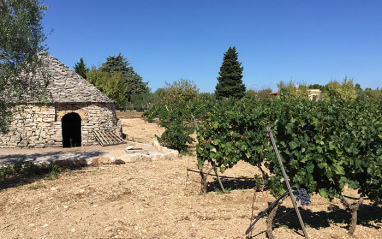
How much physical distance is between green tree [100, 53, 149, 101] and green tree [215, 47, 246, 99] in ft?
59.9

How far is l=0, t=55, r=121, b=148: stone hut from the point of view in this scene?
12281 millimetres

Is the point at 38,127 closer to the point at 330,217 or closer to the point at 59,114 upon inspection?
the point at 59,114

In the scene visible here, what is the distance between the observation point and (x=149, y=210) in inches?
218

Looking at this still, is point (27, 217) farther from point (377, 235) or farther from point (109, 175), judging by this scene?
point (377, 235)

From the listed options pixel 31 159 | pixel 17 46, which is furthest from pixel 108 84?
pixel 17 46

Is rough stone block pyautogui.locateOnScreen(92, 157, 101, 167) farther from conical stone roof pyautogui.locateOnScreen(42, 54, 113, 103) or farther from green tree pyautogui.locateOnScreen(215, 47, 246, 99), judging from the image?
green tree pyautogui.locateOnScreen(215, 47, 246, 99)

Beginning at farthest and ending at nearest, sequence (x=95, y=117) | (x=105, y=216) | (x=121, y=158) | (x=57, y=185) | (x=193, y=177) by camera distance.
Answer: (x=95, y=117), (x=121, y=158), (x=193, y=177), (x=57, y=185), (x=105, y=216)

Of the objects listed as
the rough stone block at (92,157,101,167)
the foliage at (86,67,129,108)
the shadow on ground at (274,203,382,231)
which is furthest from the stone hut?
the foliage at (86,67,129,108)

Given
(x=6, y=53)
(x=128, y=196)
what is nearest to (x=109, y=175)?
(x=128, y=196)

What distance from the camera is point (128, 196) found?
645 centimetres

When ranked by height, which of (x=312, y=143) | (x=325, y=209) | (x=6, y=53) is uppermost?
(x=6, y=53)

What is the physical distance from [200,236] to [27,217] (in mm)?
3690

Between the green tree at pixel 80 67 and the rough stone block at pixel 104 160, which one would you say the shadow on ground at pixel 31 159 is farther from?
the green tree at pixel 80 67

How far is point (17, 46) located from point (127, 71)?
50169 millimetres
